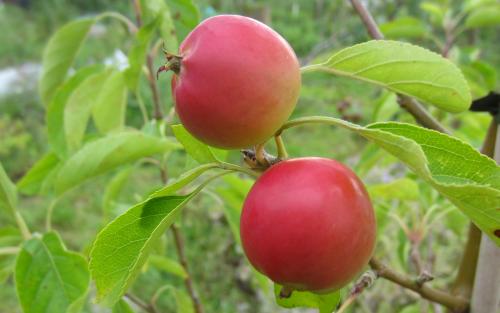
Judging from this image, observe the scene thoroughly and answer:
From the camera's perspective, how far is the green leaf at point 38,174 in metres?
1.32

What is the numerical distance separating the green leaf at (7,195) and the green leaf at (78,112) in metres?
0.28

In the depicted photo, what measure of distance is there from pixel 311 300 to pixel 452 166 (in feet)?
0.89

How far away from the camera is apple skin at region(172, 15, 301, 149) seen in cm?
52

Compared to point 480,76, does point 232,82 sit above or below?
above

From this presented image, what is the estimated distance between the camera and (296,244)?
53cm

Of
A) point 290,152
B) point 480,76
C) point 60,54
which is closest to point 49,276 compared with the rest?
point 60,54

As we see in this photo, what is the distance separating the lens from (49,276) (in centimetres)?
90

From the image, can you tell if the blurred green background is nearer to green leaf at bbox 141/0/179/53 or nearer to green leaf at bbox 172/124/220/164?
green leaf at bbox 172/124/220/164

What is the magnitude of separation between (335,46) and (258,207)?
15.8 ft

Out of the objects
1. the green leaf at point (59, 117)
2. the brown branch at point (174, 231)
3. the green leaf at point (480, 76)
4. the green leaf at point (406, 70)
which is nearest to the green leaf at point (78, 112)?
the green leaf at point (59, 117)

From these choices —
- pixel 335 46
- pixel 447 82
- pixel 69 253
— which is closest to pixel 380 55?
pixel 447 82

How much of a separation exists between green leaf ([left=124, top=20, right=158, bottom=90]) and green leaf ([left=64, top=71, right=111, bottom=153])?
107mm

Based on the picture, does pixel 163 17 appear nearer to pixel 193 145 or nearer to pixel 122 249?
pixel 193 145

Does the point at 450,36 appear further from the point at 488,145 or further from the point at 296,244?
the point at 296,244
